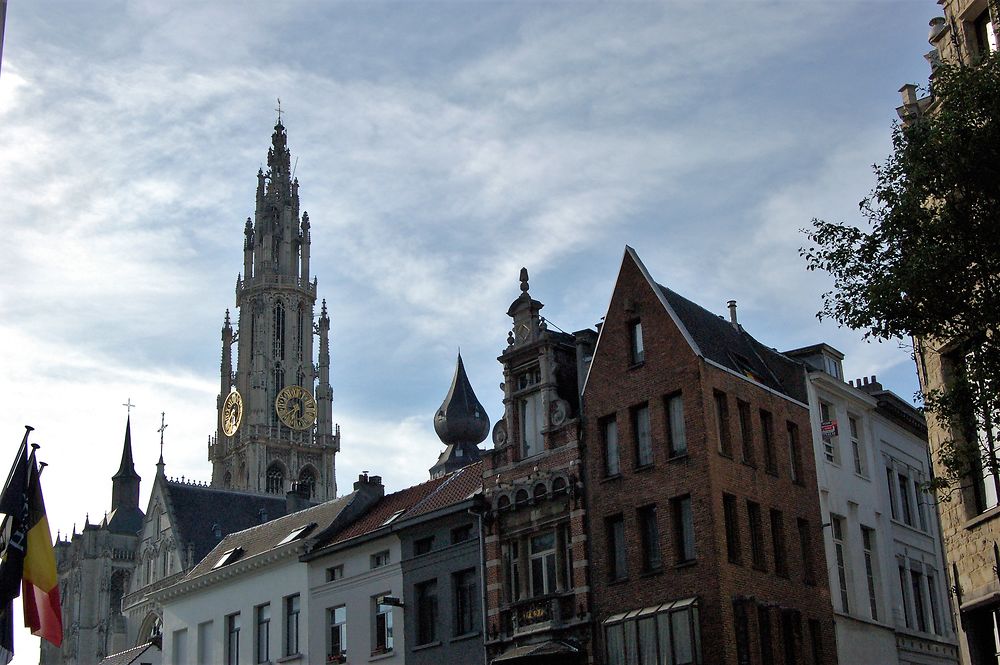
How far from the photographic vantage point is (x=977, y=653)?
27.2 metres

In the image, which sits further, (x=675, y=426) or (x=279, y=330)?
(x=279, y=330)

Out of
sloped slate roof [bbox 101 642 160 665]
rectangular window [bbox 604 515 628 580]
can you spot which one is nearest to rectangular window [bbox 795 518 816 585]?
rectangular window [bbox 604 515 628 580]

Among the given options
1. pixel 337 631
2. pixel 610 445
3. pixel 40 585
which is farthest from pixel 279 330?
pixel 40 585

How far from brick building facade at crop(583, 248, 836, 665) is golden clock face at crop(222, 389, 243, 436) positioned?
372 ft


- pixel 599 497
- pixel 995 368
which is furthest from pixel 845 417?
pixel 995 368

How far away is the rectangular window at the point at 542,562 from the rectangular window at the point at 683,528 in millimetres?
4186

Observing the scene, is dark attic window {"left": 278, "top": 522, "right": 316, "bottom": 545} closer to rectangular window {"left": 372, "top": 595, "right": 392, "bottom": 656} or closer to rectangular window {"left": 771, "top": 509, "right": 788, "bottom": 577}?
rectangular window {"left": 372, "top": 595, "right": 392, "bottom": 656}

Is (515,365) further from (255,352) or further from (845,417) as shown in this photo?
(255,352)

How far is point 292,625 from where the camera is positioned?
47.2 meters

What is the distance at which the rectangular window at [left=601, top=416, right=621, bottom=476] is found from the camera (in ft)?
126

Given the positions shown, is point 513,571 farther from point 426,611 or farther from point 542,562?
point 426,611

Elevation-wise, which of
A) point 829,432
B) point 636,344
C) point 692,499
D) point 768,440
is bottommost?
point 692,499

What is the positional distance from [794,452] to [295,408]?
11406 cm

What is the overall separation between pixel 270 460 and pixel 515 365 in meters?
106
